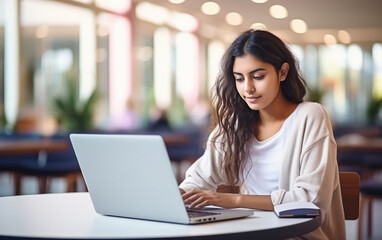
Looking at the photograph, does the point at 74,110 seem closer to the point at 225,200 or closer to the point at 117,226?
the point at 225,200

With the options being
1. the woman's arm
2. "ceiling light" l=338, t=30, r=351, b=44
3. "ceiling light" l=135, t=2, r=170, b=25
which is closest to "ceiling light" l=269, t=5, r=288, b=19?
"ceiling light" l=135, t=2, r=170, b=25

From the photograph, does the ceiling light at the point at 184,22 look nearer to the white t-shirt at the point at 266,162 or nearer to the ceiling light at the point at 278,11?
the ceiling light at the point at 278,11

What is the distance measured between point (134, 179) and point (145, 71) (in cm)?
1282

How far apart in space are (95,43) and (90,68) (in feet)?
1.56

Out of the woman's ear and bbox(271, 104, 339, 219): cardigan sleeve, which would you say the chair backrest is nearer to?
bbox(271, 104, 339, 219): cardigan sleeve

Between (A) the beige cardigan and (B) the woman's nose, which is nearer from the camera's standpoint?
(A) the beige cardigan

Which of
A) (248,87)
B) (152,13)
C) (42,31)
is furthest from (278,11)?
(248,87)

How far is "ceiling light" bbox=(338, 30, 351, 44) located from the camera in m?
18.0

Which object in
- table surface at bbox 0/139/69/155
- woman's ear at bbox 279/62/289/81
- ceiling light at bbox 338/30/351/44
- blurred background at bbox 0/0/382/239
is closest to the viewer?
woman's ear at bbox 279/62/289/81

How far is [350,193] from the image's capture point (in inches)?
90.8

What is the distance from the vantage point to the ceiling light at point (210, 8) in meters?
12.6

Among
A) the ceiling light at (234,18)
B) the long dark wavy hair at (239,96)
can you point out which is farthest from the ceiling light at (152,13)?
the long dark wavy hair at (239,96)

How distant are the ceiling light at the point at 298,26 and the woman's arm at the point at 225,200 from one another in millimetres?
12676

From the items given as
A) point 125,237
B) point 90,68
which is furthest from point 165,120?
point 125,237
